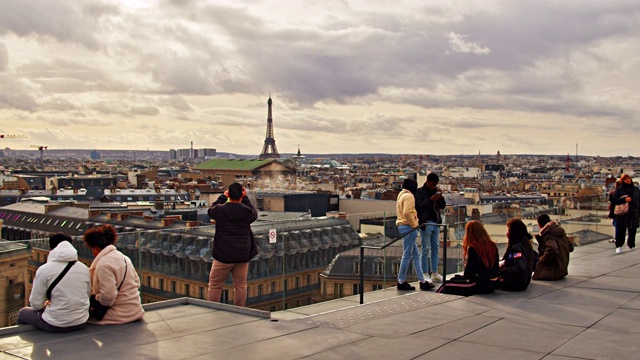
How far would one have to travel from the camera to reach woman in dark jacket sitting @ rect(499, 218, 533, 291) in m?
10.4

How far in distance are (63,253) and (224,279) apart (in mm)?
2643

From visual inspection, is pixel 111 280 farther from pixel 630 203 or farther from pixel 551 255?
pixel 630 203

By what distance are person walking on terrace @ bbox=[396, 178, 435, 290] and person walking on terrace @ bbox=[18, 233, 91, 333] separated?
488 cm

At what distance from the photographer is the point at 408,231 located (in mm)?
10633

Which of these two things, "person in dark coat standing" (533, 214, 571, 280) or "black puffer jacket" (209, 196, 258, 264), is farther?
"person in dark coat standing" (533, 214, 571, 280)

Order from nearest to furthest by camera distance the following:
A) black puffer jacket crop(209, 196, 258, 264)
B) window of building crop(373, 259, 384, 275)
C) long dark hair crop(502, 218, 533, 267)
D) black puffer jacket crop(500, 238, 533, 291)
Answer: black puffer jacket crop(209, 196, 258, 264) < black puffer jacket crop(500, 238, 533, 291) < long dark hair crop(502, 218, 533, 267) < window of building crop(373, 259, 384, 275)

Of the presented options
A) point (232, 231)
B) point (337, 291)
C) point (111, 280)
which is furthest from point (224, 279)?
point (337, 291)

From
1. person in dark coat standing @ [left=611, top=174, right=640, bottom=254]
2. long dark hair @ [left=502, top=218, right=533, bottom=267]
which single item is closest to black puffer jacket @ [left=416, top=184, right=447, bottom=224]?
long dark hair @ [left=502, top=218, right=533, bottom=267]

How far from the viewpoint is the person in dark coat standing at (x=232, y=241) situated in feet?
30.7

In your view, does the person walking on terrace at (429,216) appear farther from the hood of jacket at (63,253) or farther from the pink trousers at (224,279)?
the hood of jacket at (63,253)

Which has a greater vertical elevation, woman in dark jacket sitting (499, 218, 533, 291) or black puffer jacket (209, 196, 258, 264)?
black puffer jacket (209, 196, 258, 264)

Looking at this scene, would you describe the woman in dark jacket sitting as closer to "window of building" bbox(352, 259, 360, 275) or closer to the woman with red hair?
the woman with red hair

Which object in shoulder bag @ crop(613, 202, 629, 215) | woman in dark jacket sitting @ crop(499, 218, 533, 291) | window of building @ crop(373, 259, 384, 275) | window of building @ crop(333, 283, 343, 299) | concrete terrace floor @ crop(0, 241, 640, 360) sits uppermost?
shoulder bag @ crop(613, 202, 629, 215)

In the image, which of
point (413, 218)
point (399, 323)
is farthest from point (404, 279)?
point (399, 323)
